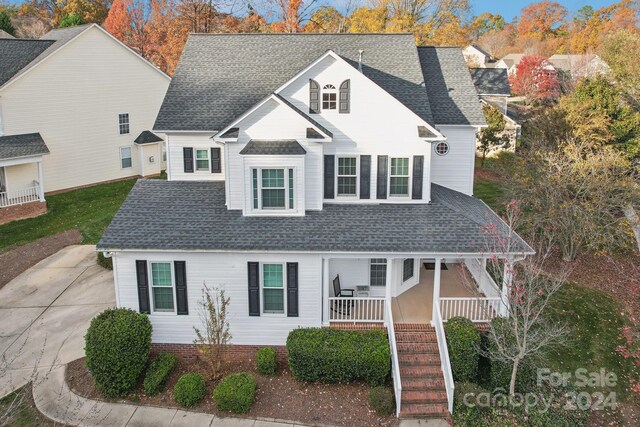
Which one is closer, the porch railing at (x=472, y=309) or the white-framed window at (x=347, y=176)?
the porch railing at (x=472, y=309)

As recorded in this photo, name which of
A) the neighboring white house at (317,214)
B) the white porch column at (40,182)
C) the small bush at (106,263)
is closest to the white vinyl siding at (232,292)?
the neighboring white house at (317,214)

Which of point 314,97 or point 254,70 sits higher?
point 254,70

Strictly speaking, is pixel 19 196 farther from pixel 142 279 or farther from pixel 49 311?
pixel 142 279

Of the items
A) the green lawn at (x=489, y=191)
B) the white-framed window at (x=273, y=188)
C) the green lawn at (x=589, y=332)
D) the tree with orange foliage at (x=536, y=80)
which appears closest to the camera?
the green lawn at (x=589, y=332)

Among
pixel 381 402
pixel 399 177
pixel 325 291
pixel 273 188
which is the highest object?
pixel 399 177

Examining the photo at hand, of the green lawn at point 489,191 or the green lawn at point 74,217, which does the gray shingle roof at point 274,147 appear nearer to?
the green lawn at point 74,217

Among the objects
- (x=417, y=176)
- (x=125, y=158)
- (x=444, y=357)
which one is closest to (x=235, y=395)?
(x=444, y=357)

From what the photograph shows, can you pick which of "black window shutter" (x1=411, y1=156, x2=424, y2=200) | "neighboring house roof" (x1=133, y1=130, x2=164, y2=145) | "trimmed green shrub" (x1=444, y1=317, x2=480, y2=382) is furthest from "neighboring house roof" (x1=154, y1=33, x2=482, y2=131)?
"neighboring house roof" (x1=133, y1=130, x2=164, y2=145)

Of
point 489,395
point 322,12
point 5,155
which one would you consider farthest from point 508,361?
point 322,12
